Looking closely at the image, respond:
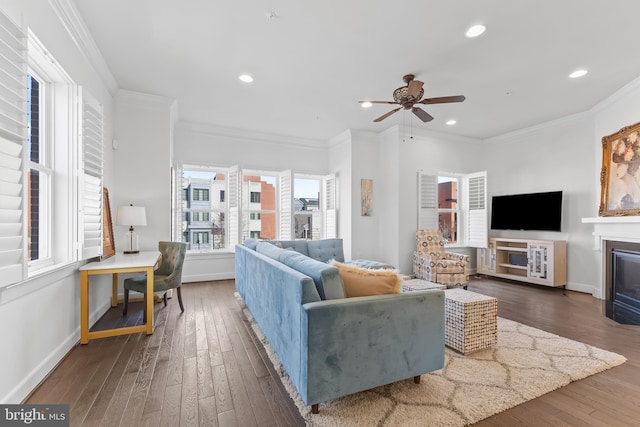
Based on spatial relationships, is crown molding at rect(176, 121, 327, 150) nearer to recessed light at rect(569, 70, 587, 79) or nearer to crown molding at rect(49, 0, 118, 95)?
crown molding at rect(49, 0, 118, 95)

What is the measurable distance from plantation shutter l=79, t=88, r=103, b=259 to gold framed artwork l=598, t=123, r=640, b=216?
6284 mm

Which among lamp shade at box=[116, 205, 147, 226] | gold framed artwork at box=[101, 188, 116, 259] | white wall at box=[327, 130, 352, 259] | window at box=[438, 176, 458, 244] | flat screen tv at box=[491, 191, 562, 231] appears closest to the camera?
gold framed artwork at box=[101, 188, 116, 259]

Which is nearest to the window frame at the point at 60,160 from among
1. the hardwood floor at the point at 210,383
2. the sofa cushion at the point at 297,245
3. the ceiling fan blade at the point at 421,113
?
the hardwood floor at the point at 210,383

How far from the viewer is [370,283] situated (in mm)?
1982

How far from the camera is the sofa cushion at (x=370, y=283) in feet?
6.47

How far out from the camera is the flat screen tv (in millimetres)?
5055

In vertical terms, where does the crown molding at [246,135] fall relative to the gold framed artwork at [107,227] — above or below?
above

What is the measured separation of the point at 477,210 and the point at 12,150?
21.8ft

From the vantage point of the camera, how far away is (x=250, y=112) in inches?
190

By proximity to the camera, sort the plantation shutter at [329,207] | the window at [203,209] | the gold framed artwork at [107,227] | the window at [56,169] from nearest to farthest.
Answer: the window at [56,169], the gold framed artwork at [107,227], the window at [203,209], the plantation shutter at [329,207]

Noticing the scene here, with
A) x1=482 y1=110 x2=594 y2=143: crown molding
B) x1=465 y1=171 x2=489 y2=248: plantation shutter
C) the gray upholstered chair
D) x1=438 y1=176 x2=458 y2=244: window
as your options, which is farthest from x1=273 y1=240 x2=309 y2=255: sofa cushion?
x1=482 y1=110 x2=594 y2=143: crown molding

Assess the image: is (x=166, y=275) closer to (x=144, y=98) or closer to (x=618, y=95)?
(x=144, y=98)

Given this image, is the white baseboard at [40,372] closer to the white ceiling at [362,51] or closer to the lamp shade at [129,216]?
the lamp shade at [129,216]

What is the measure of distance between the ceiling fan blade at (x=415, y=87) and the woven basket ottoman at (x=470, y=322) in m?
2.25
